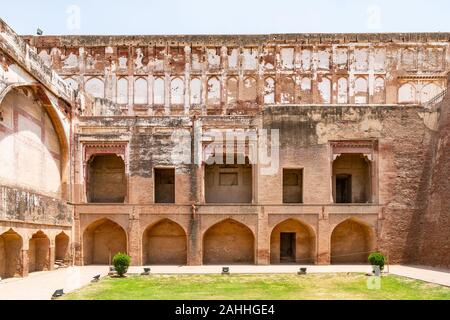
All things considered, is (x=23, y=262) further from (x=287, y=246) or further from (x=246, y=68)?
(x=246, y=68)

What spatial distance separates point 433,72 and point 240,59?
10.5m

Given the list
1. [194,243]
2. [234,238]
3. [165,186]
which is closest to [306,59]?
[165,186]

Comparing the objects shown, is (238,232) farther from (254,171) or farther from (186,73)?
(186,73)

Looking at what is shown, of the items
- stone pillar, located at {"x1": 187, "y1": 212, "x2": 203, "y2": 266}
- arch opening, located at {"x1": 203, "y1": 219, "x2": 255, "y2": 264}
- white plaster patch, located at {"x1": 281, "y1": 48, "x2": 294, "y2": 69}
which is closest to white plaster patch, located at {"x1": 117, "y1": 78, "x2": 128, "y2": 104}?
white plaster patch, located at {"x1": 281, "y1": 48, "x2": 294, "y2": 69}

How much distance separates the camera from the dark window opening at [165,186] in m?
25.0

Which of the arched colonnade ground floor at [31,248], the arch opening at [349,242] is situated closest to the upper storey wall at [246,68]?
the arch opening at [349,242]

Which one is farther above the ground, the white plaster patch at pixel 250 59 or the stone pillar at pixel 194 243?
the white plaster patch at pixel 250 59

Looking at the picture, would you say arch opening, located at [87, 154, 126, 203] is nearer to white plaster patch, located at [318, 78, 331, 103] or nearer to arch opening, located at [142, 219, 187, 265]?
arch opening, located at [142, 219, 187, 265]

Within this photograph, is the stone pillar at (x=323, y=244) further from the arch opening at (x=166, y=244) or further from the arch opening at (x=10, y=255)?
the arch opening at (x=10, y=255)

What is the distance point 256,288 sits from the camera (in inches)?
605

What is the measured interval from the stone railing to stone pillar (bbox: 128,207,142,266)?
5.75 meters

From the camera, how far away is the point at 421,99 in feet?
92.9

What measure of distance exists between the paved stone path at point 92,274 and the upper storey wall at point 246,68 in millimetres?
10077
